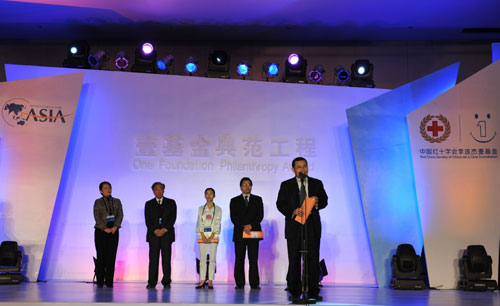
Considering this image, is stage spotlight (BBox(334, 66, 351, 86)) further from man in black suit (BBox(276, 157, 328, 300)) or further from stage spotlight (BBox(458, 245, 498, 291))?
man in black suit (BBox(276, 157, 328, 300))

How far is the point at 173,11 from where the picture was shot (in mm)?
8172

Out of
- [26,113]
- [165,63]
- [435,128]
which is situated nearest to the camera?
[435,128]

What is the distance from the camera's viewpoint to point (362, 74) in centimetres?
827

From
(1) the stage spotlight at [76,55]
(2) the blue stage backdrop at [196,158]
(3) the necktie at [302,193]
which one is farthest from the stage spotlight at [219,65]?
(3) the necktie at [302,193]

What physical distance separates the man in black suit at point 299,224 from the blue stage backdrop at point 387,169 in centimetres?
275

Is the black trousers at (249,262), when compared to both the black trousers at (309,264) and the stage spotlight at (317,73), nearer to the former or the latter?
the black trousers at (309,264)

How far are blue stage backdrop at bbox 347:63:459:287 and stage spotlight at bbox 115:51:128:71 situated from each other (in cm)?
355

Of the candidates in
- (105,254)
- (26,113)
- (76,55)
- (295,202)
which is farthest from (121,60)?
(295,202)

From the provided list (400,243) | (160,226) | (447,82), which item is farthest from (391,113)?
(160,226)

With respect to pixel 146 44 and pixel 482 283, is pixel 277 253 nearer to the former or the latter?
pixel 482 283

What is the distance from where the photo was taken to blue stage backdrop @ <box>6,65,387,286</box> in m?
7.77

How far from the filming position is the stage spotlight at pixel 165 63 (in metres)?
8.38

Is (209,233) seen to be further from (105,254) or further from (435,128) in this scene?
(435,128)

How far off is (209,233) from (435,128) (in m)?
3.32
